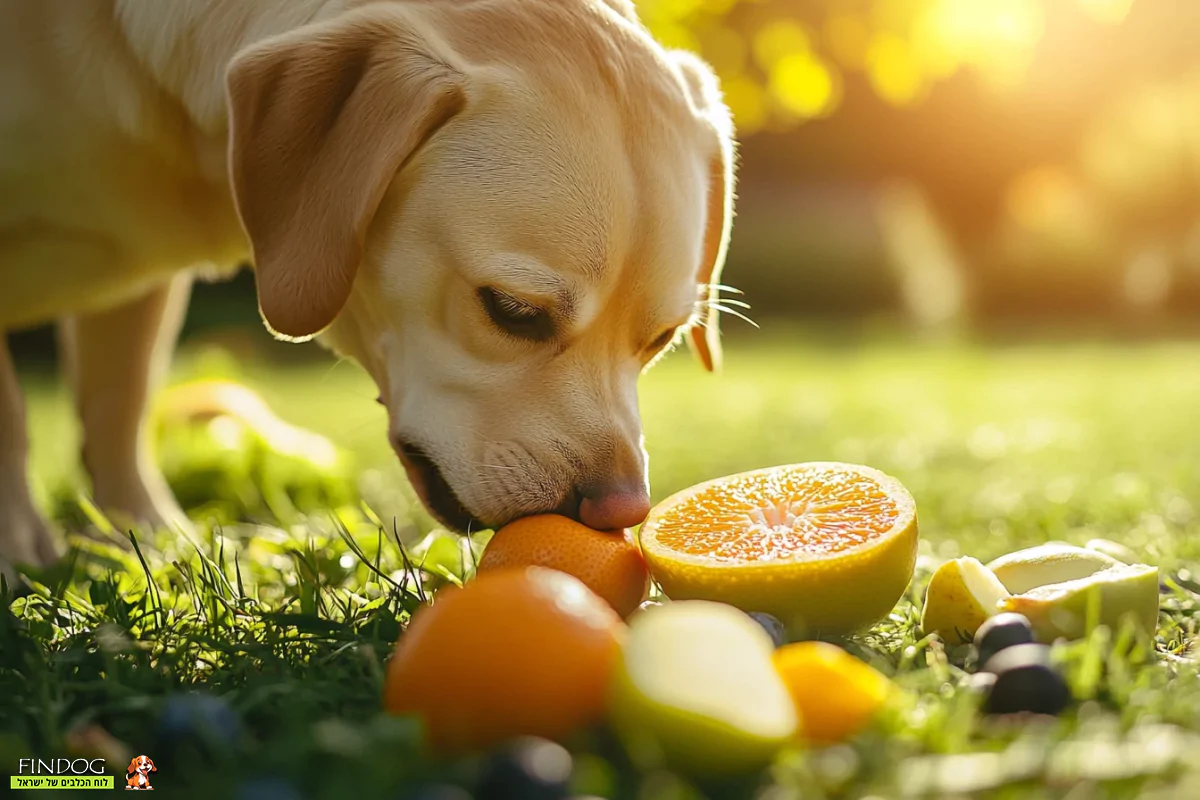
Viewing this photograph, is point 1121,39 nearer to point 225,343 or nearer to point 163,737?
point 225,343

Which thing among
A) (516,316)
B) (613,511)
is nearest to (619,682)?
(613,511)

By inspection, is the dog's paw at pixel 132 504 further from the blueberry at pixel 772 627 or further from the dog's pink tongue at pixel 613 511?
the blueberry at pixel 772 627

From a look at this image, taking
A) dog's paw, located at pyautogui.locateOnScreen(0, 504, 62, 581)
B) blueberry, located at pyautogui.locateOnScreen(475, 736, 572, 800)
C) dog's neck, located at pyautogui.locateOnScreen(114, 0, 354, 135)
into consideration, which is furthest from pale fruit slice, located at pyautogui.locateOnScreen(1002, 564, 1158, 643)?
dog's paw, located at pyautogui.locateOnScreen(0, 504, 62, 581)

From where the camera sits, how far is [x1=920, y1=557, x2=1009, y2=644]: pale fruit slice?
2.15m

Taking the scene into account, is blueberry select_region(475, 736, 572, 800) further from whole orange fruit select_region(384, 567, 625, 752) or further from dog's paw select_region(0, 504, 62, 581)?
dog's paw select_region(0, 504, 62, 581)

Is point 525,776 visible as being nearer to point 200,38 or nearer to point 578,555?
point 578,555

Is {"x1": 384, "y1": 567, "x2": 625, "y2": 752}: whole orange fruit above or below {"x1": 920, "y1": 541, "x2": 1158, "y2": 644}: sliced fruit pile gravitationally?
above

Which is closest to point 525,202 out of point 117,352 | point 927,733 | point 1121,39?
point 927,733

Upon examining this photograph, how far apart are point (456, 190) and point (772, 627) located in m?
1.14

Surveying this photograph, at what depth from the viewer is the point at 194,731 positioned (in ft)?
5.13

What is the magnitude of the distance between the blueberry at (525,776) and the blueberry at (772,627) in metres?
0.67

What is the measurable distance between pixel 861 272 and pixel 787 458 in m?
13.8

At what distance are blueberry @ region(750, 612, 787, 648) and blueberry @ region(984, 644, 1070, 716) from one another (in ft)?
1.26

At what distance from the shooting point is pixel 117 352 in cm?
403
